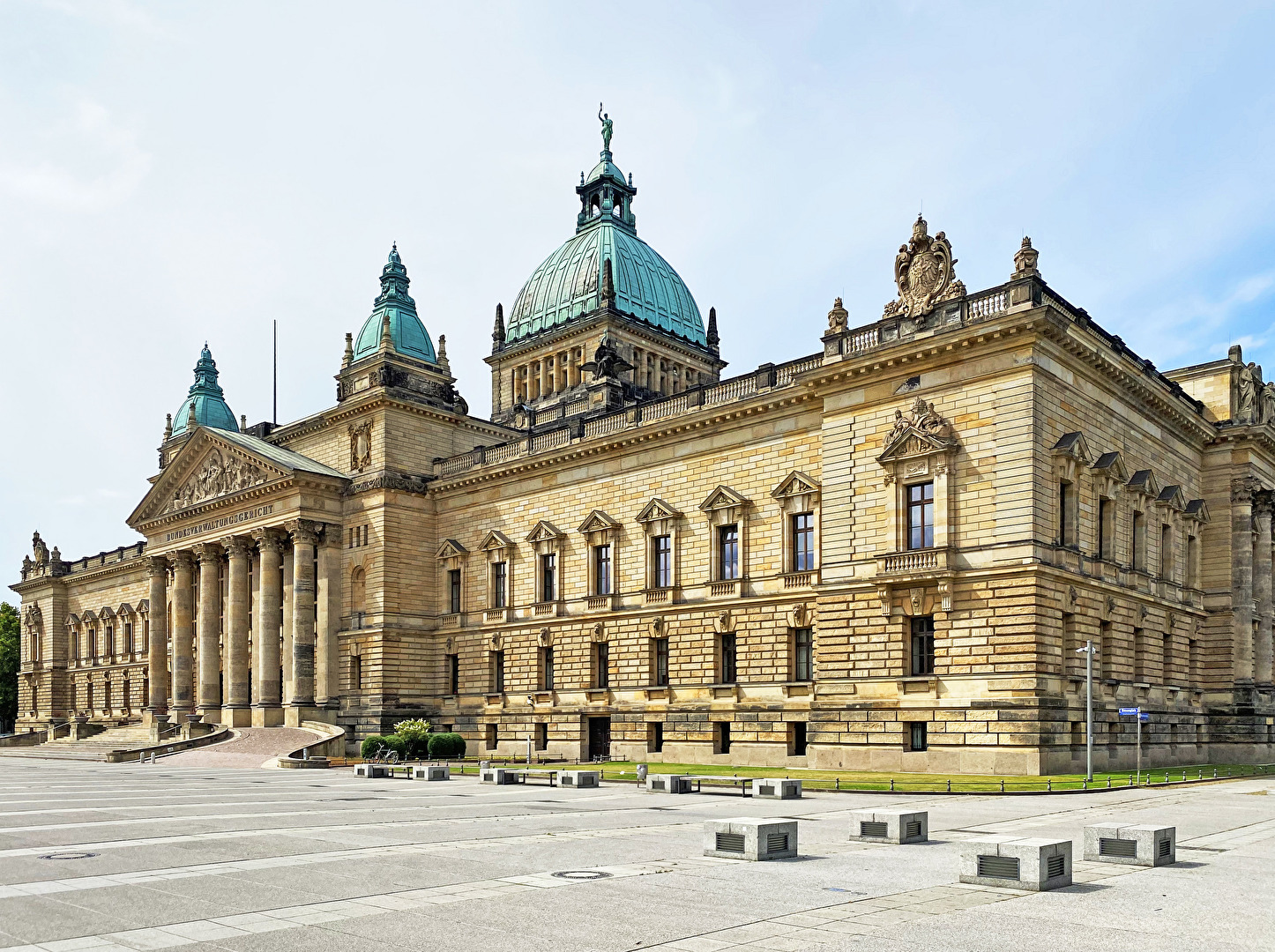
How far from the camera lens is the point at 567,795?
117ft

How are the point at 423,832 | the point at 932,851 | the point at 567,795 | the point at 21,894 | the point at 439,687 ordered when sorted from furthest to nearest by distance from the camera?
the point at 439,687
the point at 567,795
the point at 423,832
the point at 932,851
the point at 21,894

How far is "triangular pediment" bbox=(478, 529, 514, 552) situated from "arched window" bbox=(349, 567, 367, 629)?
7.72m

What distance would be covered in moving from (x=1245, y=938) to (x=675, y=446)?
4571 centimetres

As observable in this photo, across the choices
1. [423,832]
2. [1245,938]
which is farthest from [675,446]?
[1245,938]

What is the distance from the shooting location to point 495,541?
223 ft

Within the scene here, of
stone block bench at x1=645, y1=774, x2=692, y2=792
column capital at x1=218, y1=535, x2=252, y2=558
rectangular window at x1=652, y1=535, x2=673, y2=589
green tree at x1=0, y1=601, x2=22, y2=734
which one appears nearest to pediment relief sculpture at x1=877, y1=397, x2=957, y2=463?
rectangular window at x1=652, y1=535, x2=673, y2=589

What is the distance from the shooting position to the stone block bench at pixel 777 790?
34094 millimetres

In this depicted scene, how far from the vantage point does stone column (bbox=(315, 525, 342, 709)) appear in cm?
7044

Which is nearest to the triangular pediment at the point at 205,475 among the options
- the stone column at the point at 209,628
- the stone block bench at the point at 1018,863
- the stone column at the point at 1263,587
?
the stone column at the point at 209,628

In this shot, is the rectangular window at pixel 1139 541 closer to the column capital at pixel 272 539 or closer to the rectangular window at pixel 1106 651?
the rectangular window at pixel 1106 651

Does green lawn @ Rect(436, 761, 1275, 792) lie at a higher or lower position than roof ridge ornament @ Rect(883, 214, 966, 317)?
lower

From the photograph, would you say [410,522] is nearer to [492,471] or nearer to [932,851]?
[492,471]

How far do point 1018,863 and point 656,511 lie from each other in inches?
1656

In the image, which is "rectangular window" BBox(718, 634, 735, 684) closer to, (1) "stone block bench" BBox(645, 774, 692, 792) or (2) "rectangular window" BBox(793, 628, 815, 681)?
(2) "rectangular window" BBox(793, 628, 815, 681)
